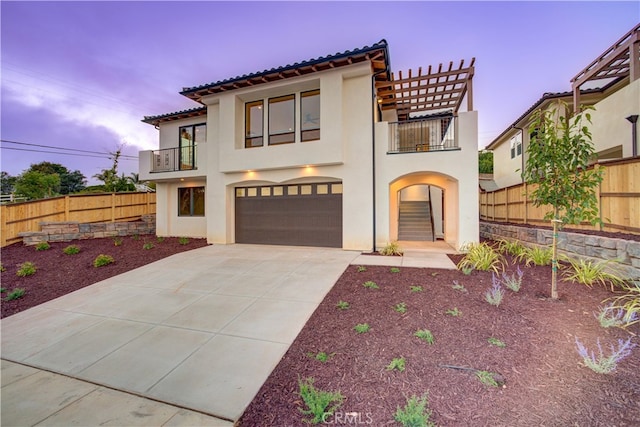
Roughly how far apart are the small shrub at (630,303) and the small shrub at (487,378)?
7.43 feet

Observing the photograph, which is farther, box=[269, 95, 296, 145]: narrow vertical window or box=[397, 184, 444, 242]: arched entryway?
box=[397, 184, 444, 242]: arched entryway

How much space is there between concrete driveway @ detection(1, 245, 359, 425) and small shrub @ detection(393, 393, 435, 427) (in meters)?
1.45

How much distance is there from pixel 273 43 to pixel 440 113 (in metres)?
9.03

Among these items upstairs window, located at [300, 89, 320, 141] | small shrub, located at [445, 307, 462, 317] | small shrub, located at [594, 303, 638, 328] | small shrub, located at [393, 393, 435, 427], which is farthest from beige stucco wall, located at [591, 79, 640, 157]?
small shrub, located at [393, 393, 435, 427]

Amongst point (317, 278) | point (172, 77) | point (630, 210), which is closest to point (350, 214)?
point (317, 278)

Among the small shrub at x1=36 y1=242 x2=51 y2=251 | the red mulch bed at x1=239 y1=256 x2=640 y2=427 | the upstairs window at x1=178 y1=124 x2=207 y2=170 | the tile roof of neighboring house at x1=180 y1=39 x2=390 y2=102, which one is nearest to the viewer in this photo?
the red mulch bed at x1=239 y1=256 x2=640 y2=427

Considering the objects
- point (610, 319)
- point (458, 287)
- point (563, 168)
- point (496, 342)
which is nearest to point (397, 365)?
point (496, 342)

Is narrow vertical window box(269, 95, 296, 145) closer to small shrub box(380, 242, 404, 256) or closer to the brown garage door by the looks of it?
the brown garage door

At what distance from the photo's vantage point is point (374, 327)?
3.59 metres

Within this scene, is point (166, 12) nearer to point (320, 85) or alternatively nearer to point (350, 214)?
point (320, 85)

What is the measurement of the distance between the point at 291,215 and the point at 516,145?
50.8ft

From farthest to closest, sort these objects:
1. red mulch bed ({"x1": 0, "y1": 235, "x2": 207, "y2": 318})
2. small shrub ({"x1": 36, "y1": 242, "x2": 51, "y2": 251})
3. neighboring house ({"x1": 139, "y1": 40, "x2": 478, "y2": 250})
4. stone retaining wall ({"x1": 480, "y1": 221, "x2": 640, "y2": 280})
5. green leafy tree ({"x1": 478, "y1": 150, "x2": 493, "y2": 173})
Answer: green leafy tree ({"x1": 478, "y1": 150, "x2": 493, "y2": 173}) < small shrub ({"x1": 36, "y1": 242, "x2": 51, "y2": 251}) < neighboring house ({"x1": 139, "y1": 40, "x2": 478, "y2": 250}) < red mulch bed ({"x1": 0, "y1": 235, "x2": 207, "y2": 318}) < stone retaining wall ({"x1": 480, "y1": 221, "x2": 640, "y2": 280})

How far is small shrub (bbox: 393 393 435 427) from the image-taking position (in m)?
2.01

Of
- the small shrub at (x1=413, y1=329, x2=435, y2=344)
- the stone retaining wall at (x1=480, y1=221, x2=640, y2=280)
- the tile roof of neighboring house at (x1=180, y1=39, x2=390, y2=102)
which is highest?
the tile roof of neighboring house at (x1=180, y1=39, x2=390, y2=102)
